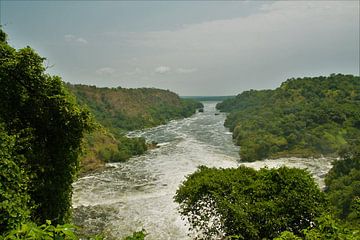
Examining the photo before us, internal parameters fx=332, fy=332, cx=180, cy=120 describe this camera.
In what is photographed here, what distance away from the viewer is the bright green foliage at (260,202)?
1323cm

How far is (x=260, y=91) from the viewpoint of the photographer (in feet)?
363

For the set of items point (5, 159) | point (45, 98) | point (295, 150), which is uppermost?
point (45, 98)

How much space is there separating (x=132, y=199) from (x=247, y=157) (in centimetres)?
1798

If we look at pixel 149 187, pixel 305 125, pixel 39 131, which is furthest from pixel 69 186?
pixel 305 125

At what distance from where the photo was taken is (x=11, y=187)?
732 cm

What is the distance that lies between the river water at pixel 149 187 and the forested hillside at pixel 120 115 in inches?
86.1

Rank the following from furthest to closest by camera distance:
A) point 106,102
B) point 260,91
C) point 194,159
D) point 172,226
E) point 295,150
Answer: point 260,91 → point 106,102 → point 295,150 → point 194,159 → point 172,226

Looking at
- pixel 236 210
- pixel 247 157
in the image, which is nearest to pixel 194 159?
pixel 247 157

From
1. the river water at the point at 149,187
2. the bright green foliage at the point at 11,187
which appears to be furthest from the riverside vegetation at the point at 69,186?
the river water at the point at 149,187

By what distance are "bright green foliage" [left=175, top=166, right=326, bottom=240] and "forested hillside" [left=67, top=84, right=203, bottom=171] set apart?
76.4 feet

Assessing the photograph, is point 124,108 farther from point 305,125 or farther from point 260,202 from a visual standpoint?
point 260,202

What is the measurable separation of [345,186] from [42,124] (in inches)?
845

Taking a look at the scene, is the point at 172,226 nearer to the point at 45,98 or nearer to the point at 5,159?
the point at 45,98

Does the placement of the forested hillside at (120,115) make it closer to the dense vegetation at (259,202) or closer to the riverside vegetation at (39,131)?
the dense vegetation at (259,202)
